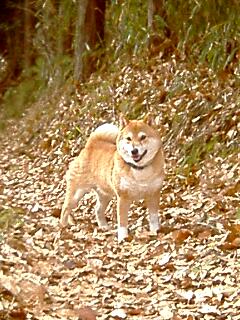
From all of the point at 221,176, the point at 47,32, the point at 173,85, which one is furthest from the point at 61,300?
the point at 47,32

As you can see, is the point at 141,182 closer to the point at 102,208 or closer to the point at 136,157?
the point at 136,157

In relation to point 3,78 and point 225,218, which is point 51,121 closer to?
point 225,218

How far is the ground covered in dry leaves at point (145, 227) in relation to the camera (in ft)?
21.7

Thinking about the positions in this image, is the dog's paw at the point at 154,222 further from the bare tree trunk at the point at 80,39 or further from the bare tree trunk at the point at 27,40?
the bare tree trunk at the point at 27,40

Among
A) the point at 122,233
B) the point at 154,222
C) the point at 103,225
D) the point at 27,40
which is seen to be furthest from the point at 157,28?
the point at 27,40

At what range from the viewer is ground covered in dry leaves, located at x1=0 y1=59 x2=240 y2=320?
6625 mm

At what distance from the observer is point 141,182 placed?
29.8 ft

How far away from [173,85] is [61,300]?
721cm

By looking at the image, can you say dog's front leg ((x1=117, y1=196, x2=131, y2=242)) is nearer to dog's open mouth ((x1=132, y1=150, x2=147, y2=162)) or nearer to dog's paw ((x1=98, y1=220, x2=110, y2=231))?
dog's open mouth ((x1=132, y1=150, x2=147, y2=162))

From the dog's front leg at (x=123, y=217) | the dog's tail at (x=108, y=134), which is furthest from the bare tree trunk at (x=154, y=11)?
the dog's front leg at (x=123, y=217)

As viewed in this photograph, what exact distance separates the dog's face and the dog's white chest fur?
0.11 meters

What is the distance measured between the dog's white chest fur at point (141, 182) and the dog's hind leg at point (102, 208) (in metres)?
1.08

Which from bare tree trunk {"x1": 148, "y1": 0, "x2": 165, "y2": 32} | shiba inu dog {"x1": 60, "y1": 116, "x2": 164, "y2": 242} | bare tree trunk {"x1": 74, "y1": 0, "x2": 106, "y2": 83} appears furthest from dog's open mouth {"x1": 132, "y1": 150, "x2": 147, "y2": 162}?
bare tree trunk {"x1": 74, "y1": 0, "x2": 106, "y2": 83}

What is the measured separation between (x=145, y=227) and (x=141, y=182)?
0.63m
